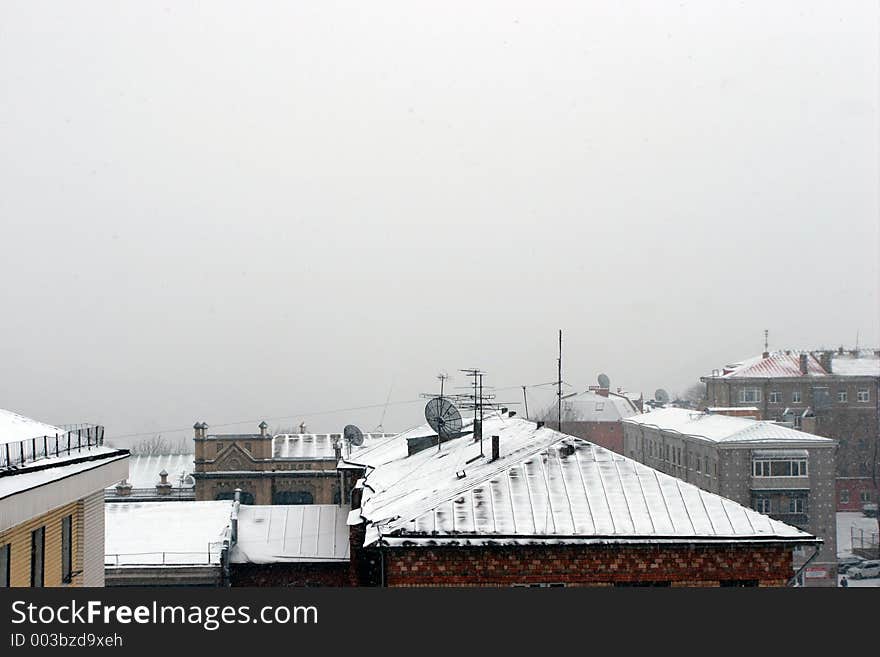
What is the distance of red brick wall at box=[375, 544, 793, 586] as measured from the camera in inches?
696

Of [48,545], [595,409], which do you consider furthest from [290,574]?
[595,409]

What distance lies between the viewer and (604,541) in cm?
1767

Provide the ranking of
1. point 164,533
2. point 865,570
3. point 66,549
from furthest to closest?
point 865,570 < point 164,533 < point 66,549

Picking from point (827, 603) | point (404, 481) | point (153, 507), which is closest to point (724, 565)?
point (827, 603)

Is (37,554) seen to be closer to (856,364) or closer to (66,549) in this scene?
(66,549)

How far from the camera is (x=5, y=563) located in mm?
13039

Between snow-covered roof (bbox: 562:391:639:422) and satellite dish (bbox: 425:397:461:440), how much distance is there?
55.8m

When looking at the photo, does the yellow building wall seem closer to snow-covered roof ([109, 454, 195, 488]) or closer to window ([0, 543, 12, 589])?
window ([0, 543, 12, 589])

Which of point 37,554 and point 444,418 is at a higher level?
point 444,418

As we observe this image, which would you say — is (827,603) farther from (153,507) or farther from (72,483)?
(153,507)

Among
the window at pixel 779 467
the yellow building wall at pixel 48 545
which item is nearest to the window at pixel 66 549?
the yellow building wall at pixel 48 545

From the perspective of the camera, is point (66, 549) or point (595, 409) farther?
point (595, 409)

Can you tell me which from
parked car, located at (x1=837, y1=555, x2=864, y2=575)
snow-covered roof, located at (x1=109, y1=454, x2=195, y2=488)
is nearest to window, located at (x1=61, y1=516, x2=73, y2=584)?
parked car, located at (x1=837, y1=555, x2=864, y2=575)

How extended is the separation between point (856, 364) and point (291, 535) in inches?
2007
